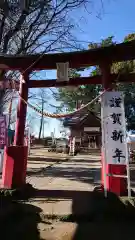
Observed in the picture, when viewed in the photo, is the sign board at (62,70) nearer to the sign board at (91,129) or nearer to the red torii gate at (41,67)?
the red torii gate at (41,67)

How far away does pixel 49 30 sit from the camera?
34.7 ft

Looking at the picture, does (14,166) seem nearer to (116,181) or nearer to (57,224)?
(57,224)

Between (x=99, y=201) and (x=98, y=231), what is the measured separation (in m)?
1.06

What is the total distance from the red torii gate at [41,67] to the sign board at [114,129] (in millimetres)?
255

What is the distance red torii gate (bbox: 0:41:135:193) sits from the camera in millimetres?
5629

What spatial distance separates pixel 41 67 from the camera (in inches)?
251

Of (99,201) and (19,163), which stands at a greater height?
(19,163)

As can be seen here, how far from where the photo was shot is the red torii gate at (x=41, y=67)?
563 cm

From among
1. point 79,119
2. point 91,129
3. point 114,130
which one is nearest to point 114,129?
point 114,130

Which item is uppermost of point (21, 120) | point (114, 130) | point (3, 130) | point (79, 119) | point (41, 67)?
point (79, 119)

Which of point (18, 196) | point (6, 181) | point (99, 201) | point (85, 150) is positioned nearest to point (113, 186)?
point (99, 201)

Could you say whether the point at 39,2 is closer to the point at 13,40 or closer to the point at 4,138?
the point at 13,40

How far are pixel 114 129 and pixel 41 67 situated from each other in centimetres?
247

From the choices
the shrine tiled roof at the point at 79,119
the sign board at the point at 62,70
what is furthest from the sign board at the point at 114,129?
the shrine tiled roof at the point at 79,119
